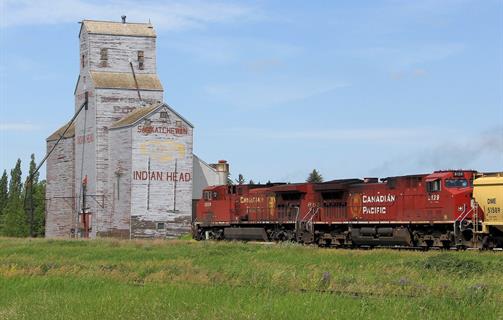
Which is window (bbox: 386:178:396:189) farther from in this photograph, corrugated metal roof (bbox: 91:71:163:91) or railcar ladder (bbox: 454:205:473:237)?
corrugated metal roof (bbox: 91:71:163:91)

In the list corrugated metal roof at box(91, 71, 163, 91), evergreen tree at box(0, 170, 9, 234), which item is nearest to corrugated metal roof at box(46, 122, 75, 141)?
corrugated metal roof at box(91, 71, 163, 91)

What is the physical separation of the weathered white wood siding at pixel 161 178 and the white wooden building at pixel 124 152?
76mm

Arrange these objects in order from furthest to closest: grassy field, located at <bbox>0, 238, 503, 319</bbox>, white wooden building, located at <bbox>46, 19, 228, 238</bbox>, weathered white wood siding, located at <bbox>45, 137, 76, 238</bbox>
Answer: weathered white wood siding, located at <bbox>45, 137, 76, 238</bbox>, white wooden building, located at <bbox>46, 19, 228, 238</bbox>, grassy field, located at <bbox>0, 238, 503, 319</bbox>

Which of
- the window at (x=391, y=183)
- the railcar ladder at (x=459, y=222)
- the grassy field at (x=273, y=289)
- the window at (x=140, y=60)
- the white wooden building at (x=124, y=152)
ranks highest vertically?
the window at (x=140, y=60)

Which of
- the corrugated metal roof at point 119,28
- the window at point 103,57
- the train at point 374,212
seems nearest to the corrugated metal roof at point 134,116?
the window at point 103,57

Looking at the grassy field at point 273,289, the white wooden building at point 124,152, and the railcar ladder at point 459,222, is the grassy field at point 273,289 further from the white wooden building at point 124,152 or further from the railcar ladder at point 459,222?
the white wooden building at point 124,152

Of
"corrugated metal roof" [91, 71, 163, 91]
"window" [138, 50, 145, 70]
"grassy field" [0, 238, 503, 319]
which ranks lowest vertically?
"grassy field" [0, 238, 503, 319]

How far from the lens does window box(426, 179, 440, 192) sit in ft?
110

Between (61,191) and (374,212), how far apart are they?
4310 centimetres

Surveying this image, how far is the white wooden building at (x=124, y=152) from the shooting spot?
2436 inches

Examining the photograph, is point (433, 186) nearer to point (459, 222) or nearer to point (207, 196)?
point (459, 222)

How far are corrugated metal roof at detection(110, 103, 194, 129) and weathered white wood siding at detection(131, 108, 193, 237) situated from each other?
28 cm

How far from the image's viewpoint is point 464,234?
32344 mm

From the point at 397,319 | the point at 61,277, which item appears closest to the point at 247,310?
the point at 397,319
